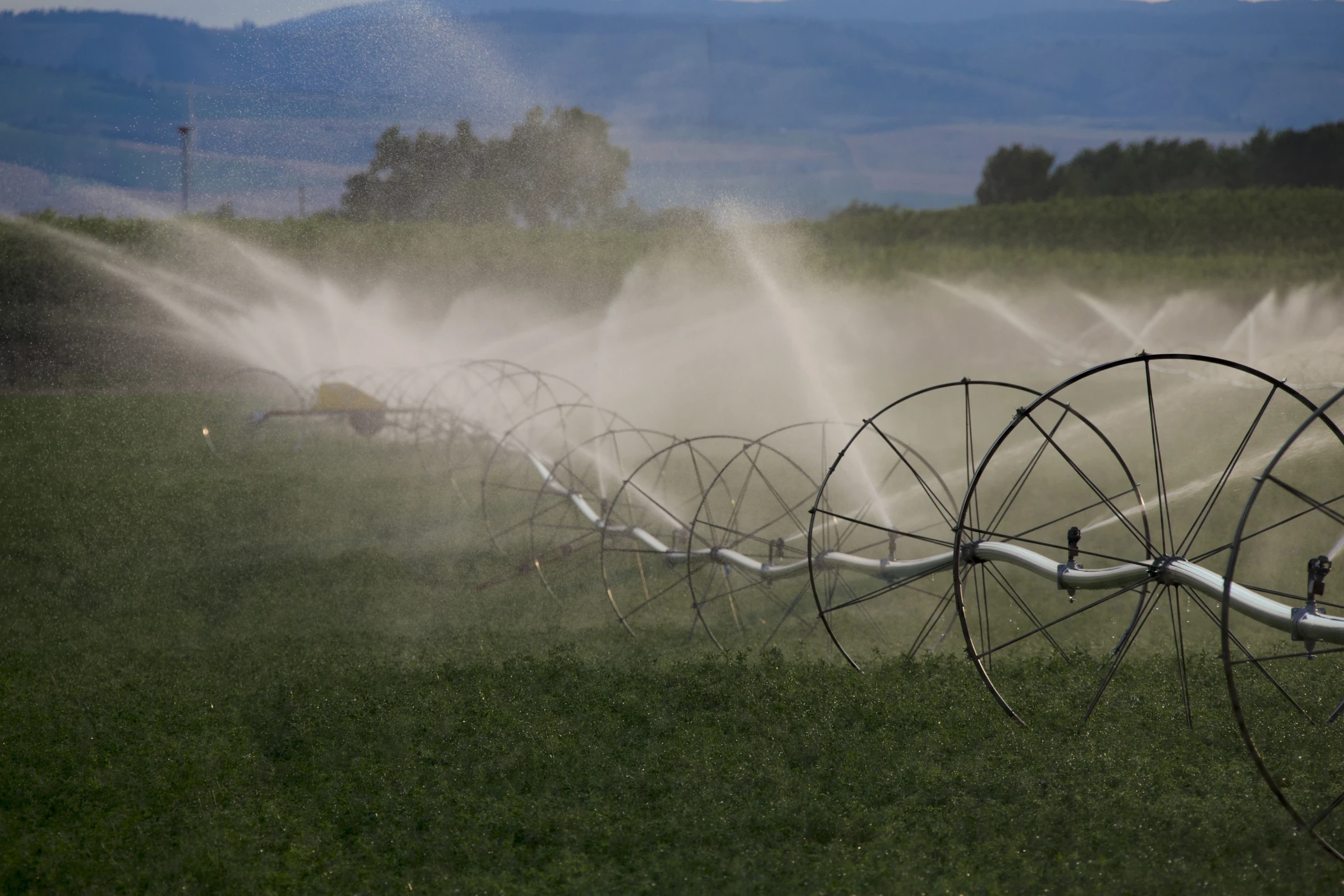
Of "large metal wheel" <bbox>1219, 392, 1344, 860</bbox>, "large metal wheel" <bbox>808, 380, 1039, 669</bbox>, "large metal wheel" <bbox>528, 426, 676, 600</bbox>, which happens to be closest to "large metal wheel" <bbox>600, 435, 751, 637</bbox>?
"large metal wheel" <bbox>528, 426, 676, 600</bbox>

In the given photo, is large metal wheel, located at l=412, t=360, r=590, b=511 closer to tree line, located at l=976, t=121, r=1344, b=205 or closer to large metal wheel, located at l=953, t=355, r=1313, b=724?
large metal wheel, located at l=953, t=355, r=1313, b=724

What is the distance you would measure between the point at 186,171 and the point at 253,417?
1621cm

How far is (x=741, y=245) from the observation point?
28.1 meters

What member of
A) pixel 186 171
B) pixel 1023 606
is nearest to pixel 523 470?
pixel 1023 606

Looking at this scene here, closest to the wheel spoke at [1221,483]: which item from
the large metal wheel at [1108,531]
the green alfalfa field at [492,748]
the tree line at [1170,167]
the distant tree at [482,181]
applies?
the large metal wheel at [1108,531]

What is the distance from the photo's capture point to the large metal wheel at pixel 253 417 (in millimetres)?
14039

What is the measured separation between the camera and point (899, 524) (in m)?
10.8

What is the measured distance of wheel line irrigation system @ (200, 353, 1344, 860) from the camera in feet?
16.7

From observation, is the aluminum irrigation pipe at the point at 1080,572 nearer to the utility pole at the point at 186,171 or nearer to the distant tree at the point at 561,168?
the utility pole at the point at 186,171

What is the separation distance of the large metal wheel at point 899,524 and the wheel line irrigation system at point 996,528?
4cm

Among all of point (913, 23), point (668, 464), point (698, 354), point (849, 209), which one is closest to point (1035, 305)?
point (849, 209)

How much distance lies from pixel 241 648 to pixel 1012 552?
4638 mm

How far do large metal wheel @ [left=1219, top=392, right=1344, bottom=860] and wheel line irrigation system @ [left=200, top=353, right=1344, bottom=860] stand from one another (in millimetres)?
19

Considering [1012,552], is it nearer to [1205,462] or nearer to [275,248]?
[1205,462]
